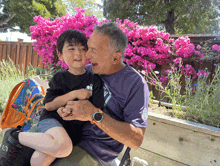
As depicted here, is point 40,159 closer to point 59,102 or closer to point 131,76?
point 59,102

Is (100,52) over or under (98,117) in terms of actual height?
over

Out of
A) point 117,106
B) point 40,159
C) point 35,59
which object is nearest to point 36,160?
point 40,159

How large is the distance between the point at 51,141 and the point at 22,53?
934 centimetres

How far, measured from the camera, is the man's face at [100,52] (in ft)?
3.94

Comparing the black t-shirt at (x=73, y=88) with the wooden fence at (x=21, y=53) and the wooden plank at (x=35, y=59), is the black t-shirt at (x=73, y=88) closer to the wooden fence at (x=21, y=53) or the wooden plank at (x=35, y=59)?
the wooden fence at (x=21, y=53)

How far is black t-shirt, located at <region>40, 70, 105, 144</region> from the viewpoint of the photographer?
1197mm

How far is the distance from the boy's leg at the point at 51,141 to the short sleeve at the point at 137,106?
0.41 m

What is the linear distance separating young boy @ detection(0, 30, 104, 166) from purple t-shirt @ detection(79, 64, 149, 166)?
0.22 ft

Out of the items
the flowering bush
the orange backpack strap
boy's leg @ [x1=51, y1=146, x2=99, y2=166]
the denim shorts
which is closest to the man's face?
the denim shorts

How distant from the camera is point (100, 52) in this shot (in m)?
1.21

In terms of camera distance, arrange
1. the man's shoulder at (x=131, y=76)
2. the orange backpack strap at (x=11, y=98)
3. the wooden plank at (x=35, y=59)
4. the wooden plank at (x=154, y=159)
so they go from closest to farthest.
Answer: the man's shoulder at (x=131, y=76), the orange backpack strap at (x=11, y=98), the wooden plank at (x=154, y=159), the wooden plank at (x=35, y=59)

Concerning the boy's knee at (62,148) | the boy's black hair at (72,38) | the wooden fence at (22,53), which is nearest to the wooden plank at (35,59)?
the wooden fence at (22,53)

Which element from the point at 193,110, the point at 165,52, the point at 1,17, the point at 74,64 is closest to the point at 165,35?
the point at 165,52

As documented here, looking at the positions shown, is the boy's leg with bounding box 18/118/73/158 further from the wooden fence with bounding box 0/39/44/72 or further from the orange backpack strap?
the wooden fence with bounding box 0/39/44/72
